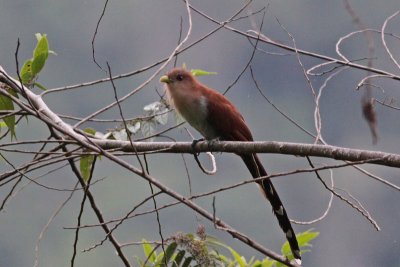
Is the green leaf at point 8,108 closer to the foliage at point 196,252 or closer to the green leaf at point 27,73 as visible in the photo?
the green leaf at point 27,73

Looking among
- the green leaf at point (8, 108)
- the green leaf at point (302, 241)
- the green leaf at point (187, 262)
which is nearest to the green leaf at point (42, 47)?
the green leaf at point (8, 108)

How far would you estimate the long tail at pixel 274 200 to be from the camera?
10.3 feet

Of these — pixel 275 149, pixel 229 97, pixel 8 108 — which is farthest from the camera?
pixel 229 97

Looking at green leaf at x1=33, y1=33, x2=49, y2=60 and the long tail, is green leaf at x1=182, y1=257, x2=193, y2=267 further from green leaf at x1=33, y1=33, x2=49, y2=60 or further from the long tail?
green leaf at x1=33, y1=33, x2=49, y2=60

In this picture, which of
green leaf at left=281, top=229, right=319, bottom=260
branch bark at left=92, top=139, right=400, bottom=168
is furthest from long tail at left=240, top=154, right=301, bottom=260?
branch bark at left=92, top=139, right=400, bottom=168

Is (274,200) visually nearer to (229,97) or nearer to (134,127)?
(134,127)

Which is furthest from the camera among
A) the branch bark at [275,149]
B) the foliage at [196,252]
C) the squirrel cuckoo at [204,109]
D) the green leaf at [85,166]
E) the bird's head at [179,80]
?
the bird's head at [179,80]

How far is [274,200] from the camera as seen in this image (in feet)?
11.1

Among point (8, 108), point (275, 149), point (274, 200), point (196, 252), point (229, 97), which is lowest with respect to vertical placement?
point (196, 252)

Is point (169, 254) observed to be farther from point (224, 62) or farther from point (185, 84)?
point (224, 62)

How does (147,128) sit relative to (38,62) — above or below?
below

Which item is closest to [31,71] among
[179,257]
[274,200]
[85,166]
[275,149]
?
[85,166]

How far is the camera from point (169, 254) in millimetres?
2900

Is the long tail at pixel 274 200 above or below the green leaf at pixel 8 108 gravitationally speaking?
below
